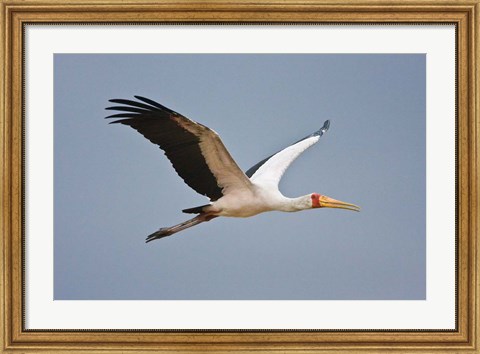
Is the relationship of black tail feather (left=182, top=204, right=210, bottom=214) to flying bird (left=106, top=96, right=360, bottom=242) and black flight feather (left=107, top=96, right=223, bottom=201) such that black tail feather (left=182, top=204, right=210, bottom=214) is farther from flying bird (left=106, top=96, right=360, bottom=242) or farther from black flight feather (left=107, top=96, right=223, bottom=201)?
black flight feather (left=107, top=96, right=223, bottom=201)

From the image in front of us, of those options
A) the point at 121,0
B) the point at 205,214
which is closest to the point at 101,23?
the point at 121,0

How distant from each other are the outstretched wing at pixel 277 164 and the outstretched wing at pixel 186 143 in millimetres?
624

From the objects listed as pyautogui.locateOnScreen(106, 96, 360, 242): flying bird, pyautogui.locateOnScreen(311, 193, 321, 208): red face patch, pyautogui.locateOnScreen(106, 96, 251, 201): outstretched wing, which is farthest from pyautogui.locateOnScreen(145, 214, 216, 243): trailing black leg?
pyautogui.locateOnScreen(311, 193, 321, 208): red face patch

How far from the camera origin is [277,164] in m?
7.36

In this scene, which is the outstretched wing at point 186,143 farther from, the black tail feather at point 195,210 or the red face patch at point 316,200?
the red face patch at point 316,200

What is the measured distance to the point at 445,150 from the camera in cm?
595

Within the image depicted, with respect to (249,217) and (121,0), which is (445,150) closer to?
(249,217)

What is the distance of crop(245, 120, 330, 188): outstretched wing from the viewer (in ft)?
23.5

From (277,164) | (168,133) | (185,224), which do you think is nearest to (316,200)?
(277,164)

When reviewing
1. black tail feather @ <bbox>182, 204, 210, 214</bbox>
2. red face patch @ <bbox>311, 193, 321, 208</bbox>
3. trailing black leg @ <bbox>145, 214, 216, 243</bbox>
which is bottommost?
trailing black leg @ <bbox>145, 214, 216, 243</bbox>

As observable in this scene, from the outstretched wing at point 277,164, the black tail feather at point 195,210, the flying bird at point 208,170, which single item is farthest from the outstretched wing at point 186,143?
the outstretched wing at point 277,164

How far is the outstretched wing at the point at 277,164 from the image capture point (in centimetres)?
716

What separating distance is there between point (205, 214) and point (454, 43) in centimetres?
269

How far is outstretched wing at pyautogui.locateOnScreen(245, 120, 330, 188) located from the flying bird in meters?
0.01
